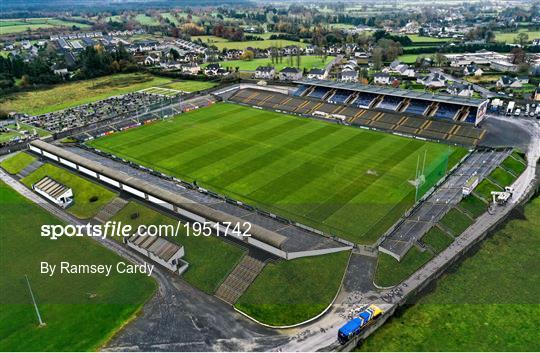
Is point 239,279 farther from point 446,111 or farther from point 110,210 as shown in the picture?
point 446,111

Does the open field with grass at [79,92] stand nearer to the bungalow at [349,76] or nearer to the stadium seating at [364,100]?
the bungalow at [349,76]

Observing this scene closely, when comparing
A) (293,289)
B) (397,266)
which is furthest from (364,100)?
(293,289)

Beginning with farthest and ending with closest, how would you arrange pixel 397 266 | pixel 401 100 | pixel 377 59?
pixel 377 59 → pixel 401 100 → pixel 397 266

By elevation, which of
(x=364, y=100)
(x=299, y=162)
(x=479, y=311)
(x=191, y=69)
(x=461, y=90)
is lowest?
(x=479, y=311)

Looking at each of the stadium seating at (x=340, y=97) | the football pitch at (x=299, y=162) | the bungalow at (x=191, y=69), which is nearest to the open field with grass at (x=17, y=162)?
the football pitch at (x=299, y=162)

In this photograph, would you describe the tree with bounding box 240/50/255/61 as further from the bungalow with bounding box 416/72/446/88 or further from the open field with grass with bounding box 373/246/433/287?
the open field with grass with bounding box 373/246/433/287

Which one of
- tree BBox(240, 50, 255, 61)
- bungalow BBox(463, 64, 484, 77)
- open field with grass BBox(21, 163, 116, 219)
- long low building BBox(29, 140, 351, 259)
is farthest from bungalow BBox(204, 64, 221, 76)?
bungalow BBox(463, 64, 484, 77)
